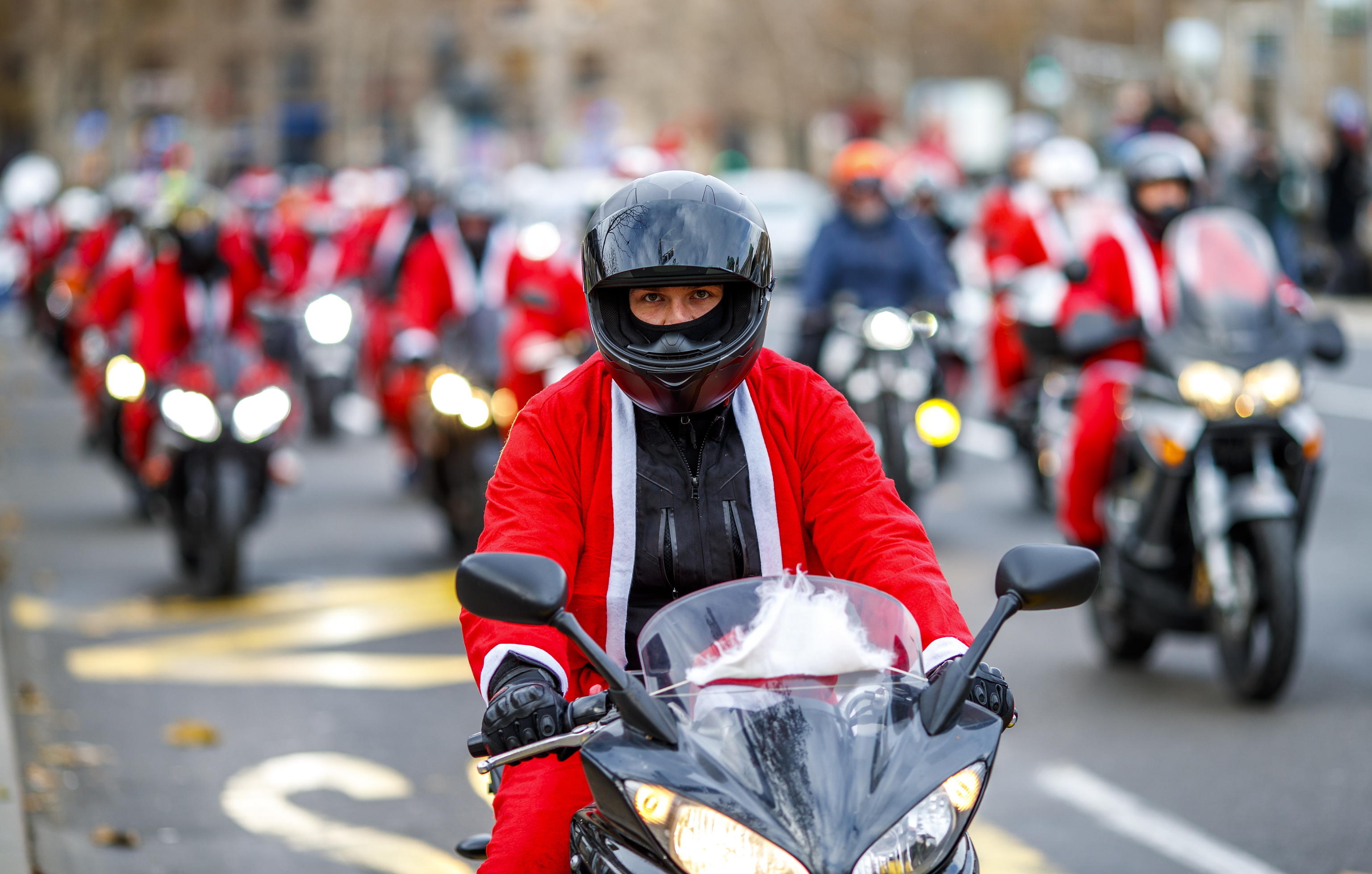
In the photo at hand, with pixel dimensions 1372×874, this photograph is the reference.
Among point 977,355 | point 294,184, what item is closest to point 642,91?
point 294,184

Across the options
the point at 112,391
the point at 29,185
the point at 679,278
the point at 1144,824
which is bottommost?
the point at 1144,824

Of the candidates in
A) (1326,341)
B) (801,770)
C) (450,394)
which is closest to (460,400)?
(450,394)

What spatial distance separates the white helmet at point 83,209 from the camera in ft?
73.9

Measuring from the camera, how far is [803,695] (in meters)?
2.82

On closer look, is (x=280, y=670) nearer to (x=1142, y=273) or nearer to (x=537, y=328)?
(x=537, y=328)

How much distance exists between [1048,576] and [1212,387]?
13.8 ft

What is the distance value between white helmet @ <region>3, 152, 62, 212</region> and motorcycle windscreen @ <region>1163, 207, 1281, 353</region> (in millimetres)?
24814

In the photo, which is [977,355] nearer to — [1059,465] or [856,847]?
[1059,465]

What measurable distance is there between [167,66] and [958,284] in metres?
76.9

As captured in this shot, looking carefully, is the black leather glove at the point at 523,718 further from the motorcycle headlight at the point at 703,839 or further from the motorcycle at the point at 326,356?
the motorcycle at the point at 326,356

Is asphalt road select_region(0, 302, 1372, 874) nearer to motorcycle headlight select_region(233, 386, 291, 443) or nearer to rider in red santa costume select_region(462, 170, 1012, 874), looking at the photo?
motorcycle headlight select_region(233, 386, 291, 443)

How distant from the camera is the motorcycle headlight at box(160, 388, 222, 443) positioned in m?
9.53

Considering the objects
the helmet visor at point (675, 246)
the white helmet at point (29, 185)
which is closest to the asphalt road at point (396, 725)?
the helmet visor at point (675, 246)

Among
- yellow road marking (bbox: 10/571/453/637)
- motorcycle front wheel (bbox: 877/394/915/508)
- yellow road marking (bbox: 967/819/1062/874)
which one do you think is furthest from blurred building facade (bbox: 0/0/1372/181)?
yellow road marking (bbox: 967/819/1062/874)
